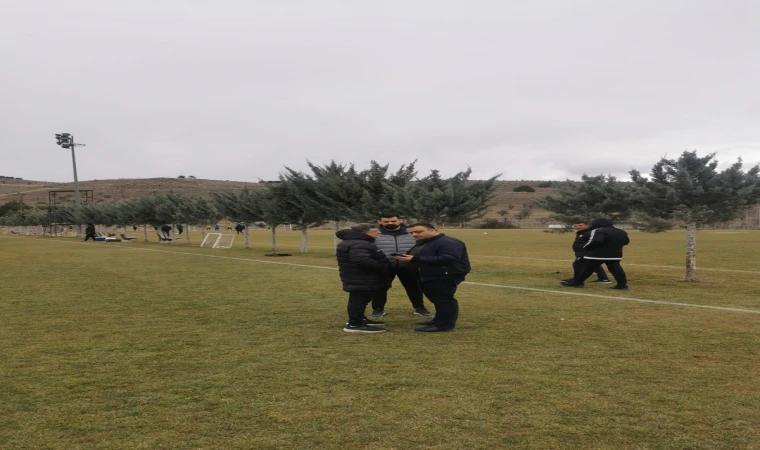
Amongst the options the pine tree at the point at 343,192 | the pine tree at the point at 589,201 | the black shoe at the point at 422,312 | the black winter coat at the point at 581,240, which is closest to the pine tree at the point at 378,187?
the pine tree at the point at 343,192

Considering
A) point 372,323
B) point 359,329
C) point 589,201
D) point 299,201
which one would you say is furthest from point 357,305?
point 299,201

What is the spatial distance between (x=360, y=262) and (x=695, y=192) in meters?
10.4

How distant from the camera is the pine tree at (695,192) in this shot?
14.0m

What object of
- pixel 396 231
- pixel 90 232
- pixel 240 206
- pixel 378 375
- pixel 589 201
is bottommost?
pixel 378 375

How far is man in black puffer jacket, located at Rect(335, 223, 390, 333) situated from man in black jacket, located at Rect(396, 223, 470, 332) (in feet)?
1.13

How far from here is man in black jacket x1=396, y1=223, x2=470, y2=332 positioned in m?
7.66

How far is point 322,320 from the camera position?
9.36 m

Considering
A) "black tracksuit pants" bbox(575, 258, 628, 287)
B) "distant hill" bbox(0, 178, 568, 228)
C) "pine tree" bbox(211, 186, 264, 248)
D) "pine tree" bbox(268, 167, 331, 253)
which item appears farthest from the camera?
"distant hill" bbox(0, 178, 568, 228)

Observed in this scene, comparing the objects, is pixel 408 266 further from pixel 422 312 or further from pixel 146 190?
pixel 146 190

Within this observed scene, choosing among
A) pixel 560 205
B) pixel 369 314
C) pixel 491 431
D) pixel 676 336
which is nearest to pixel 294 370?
pixel 491 431

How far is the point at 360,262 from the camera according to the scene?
775 centimetres

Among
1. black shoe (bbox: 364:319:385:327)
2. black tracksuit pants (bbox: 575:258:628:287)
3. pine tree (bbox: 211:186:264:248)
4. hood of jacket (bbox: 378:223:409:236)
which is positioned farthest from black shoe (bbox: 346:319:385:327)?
pine tree (bbox: 211:186:264:248)

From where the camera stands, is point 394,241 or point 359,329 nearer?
point 359,329

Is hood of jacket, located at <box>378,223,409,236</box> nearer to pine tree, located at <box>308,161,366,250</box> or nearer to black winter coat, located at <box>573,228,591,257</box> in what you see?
black winter coat, located at <box>573,228,591,257</box>
